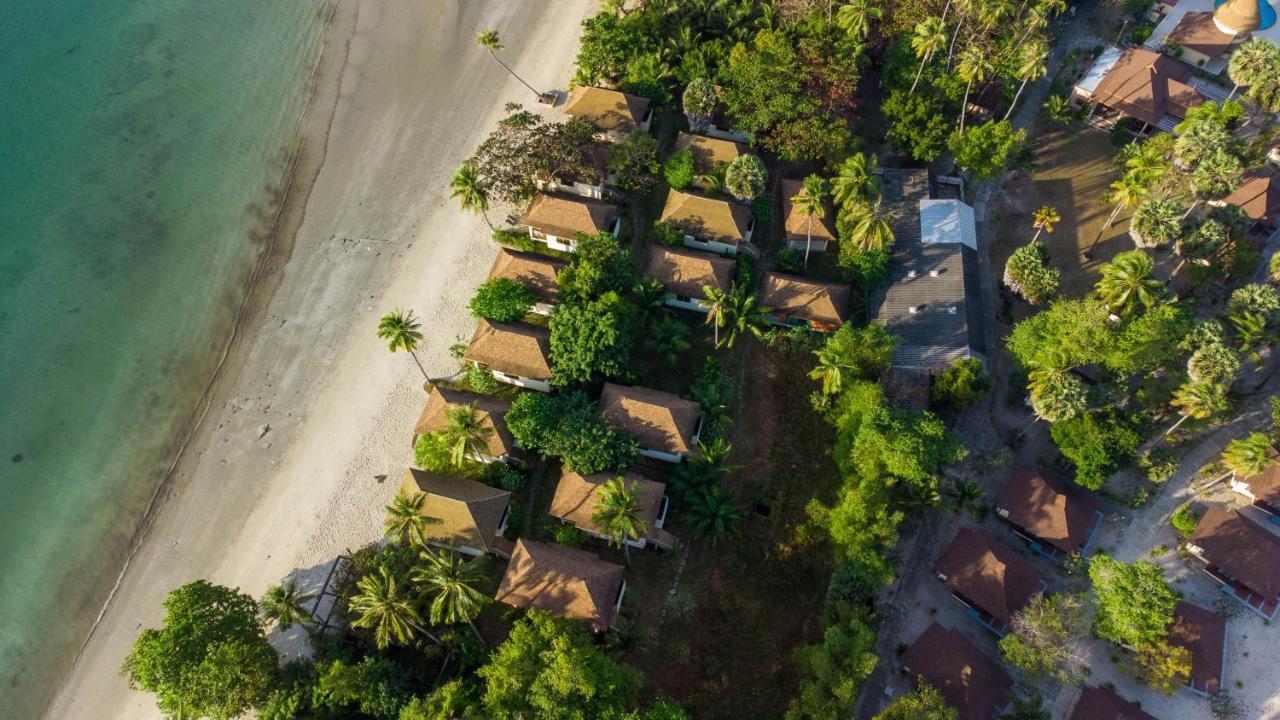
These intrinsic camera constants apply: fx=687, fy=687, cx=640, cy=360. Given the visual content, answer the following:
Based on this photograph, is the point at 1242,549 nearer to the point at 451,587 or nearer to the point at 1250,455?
the point at 1250,455

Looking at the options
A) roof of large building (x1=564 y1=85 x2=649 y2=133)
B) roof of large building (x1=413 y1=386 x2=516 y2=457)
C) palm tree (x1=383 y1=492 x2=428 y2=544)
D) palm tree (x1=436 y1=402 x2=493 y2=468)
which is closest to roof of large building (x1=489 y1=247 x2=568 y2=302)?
roof of large building (x1=413 y1=386 x2=516 y2=457)

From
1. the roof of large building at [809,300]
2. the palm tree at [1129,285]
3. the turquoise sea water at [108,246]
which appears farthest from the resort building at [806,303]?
the turquoise sea water at [108,246]

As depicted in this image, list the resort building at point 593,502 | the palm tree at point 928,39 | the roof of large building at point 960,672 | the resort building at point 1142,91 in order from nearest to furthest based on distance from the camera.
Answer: the roof of large building at point 960,672, the resort building at point 593,502, the palm tree at point 928,39, the resort building at point 1142,91

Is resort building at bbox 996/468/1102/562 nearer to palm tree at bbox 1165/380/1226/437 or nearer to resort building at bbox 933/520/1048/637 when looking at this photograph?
resort building at bbox 933/520/1048/637

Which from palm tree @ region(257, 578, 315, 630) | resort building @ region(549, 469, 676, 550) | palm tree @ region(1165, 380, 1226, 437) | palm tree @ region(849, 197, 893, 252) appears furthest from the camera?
palm tree @ region(849, 197, 893, 252)

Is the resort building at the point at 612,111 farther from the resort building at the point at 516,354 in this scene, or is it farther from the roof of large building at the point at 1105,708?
the roof of large building at the point at 1105,708

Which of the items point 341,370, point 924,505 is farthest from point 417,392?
point 924,505
